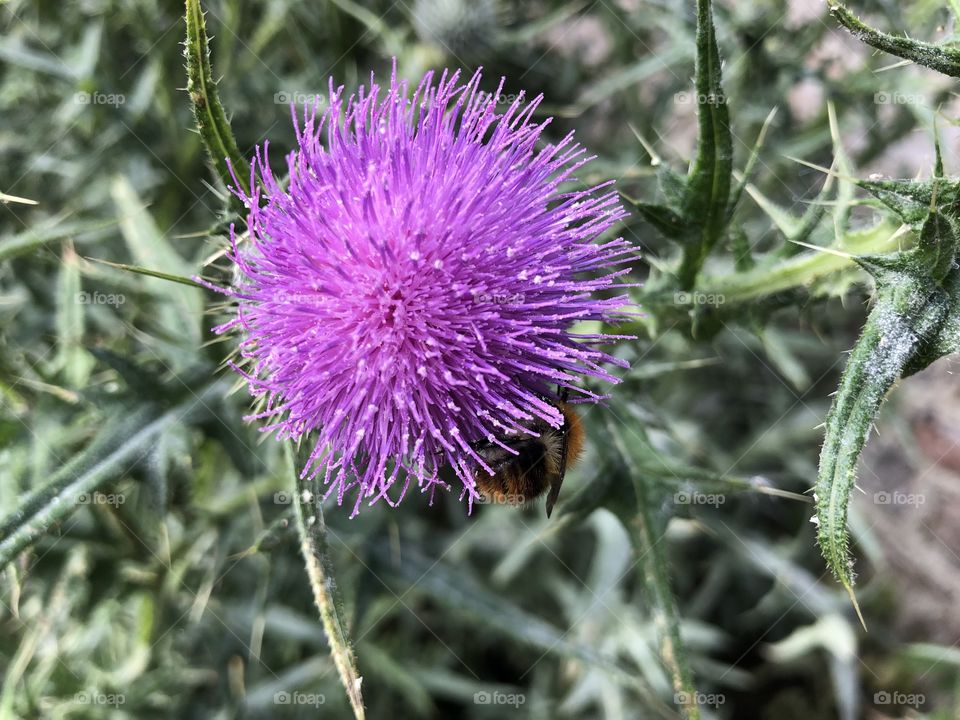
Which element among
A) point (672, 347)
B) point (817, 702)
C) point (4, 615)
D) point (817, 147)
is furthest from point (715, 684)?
point (4, 615)

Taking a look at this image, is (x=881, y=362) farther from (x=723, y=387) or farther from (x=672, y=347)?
(x=723, y=387)

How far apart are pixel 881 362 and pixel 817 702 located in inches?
146

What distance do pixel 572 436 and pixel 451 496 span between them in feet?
7.29

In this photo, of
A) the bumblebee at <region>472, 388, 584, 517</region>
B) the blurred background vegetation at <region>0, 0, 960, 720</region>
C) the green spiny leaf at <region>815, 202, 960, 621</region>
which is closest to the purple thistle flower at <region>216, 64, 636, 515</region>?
the bumblebee at <region>472, 388, 584, 517</region>

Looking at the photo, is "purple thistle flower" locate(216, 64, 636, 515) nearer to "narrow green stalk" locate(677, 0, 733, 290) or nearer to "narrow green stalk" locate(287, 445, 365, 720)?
"narrow green stalk" locate(287, 445, 365, 720)

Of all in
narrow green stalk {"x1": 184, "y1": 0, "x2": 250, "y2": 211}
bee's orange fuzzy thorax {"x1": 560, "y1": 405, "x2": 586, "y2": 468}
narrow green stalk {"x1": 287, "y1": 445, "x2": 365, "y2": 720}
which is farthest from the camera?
bee's orange fuzzy thorax {"x1": 560, "y1": 405, "x2": 586, "y2": 468}

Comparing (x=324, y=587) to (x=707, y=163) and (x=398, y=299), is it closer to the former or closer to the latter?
(x=398, y=299)

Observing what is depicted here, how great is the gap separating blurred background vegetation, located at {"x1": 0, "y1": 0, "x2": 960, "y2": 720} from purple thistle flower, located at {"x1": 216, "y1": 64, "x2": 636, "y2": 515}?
12.4 inches

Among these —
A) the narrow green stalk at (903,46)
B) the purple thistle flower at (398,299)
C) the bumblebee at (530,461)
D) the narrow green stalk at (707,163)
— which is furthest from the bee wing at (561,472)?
the narrow green stalk at (903,46)

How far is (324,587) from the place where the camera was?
1.99 metres

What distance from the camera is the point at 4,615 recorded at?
425cm

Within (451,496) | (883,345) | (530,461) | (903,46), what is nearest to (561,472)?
(530,461)

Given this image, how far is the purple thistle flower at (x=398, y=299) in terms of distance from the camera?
2.26 m

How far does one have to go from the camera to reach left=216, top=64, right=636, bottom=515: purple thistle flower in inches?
89.0
